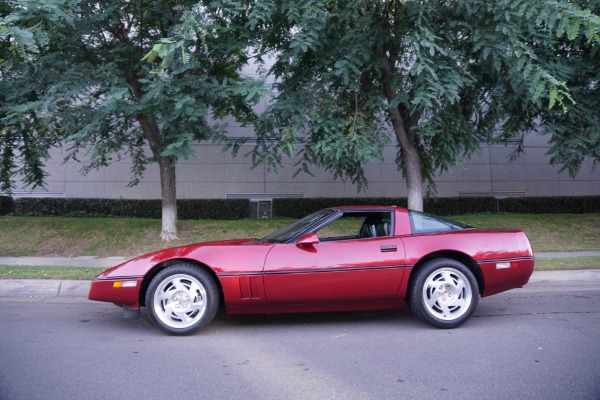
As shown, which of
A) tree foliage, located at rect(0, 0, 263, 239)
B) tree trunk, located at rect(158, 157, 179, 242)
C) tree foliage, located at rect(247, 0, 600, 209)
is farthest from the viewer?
tree trunk, located at rect(158, 157, 179, 242)

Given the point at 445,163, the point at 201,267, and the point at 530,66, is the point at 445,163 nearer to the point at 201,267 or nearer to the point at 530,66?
the point at 530,66

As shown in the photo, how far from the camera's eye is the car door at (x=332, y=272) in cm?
509

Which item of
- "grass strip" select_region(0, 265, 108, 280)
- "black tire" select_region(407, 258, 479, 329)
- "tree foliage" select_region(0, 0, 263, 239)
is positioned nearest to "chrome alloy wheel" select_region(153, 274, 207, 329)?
"black tire" select_region(407, 258, 479, 329)

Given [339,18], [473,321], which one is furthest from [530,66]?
[473,321]

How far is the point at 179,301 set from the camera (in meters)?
5.09

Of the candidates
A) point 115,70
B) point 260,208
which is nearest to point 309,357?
point 115,70

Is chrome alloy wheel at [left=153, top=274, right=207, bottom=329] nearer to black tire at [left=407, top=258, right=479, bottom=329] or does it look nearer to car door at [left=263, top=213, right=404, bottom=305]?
car door at [left=263, top=213, right=404, bottom=305]

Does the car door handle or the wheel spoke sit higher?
the car door handle

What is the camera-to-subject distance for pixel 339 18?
29.6 feet

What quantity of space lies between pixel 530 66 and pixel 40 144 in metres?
10.1

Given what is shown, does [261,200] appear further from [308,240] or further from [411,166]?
[308,240]

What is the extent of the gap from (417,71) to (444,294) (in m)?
4.19

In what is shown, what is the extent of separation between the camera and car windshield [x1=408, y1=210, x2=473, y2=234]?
5.61 m

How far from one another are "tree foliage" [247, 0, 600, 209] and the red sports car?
3.65 m
